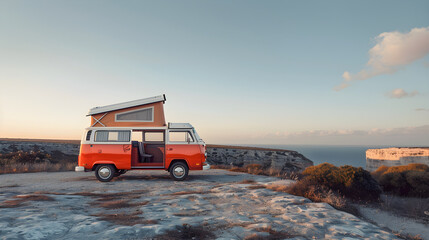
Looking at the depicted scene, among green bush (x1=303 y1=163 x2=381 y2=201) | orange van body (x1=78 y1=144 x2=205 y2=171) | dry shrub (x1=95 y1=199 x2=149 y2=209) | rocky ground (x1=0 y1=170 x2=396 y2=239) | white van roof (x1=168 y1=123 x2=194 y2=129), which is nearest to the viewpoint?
rocky ground (x1=0 y1=170 x2=396 y2=239)

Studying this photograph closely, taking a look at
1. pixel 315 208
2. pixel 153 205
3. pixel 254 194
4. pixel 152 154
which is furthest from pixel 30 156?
pixel 315 208

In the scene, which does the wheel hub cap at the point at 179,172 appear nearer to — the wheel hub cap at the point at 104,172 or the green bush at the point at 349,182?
the wheel hub cap at the point at 104,172

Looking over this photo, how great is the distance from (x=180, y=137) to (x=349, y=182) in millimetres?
7316

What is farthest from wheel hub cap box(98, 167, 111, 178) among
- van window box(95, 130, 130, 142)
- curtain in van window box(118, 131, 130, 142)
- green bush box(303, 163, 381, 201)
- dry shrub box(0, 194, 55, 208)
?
green bush box(303, 163, 381, 201)

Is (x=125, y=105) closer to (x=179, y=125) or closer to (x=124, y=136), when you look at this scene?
(x=124, y=136)

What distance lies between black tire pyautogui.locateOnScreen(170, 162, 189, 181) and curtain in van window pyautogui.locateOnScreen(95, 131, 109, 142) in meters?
3.21

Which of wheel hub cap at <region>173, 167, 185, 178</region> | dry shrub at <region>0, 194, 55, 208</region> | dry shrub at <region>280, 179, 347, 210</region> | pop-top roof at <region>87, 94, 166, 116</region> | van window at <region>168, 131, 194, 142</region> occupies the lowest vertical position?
dry shrub at <region>280, 179, 347, 210</region>

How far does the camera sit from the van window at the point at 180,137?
36.1ft

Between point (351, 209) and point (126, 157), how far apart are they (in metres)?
8.71

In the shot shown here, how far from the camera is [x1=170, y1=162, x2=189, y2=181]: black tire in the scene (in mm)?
11020

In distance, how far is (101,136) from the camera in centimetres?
1080

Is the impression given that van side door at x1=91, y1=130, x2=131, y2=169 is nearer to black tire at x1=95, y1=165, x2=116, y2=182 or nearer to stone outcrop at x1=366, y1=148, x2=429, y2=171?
black tire at x1=95, y1=165, x2=116, y2=182

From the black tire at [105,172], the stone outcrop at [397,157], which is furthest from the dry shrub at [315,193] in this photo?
the stone outcrop at [397,157]

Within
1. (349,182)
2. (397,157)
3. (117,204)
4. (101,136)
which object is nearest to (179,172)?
(101,136)
